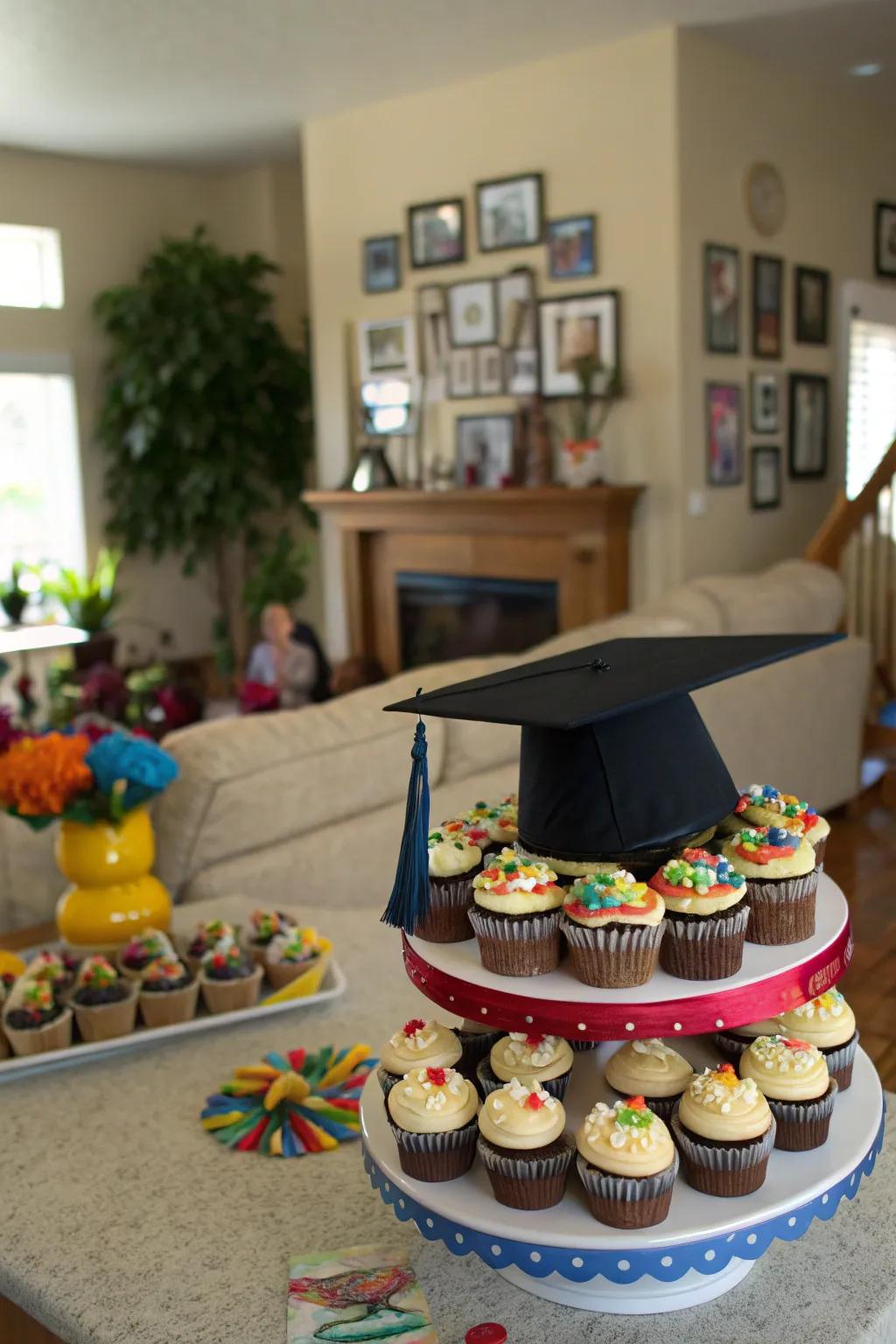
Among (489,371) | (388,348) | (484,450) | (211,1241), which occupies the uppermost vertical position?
(388,348)

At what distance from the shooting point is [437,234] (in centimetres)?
586

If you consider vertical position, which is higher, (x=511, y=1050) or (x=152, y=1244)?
(x=511, y=1050)

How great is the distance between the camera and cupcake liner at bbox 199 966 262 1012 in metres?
1.92

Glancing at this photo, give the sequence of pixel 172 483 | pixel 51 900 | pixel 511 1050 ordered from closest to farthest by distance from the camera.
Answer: pixel 511 1050 < pixel 51 900 < pixel 172 483

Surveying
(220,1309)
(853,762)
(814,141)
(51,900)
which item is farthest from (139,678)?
(814,141)

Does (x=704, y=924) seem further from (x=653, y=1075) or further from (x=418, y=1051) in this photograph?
(x=418, y=1051)

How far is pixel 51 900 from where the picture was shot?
2.59 metres

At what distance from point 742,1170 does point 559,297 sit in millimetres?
4771

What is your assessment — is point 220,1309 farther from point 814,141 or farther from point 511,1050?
point 814,141

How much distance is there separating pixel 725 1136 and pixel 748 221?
5007 millimetres

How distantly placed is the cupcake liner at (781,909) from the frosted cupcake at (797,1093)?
0.38 feet

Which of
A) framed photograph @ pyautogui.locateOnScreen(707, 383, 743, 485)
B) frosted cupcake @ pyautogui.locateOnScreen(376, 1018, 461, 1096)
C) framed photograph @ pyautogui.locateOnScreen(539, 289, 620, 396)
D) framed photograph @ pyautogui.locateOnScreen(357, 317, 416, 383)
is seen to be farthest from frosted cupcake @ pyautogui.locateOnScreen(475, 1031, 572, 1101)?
framed photograph @ pyautogui.locateOnScreen(357, 317, 416, 383)

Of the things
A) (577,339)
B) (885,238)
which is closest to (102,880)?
(577,339)

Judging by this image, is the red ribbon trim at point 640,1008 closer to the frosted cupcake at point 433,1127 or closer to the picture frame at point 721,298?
the frosted cupcake at point 433,1127
